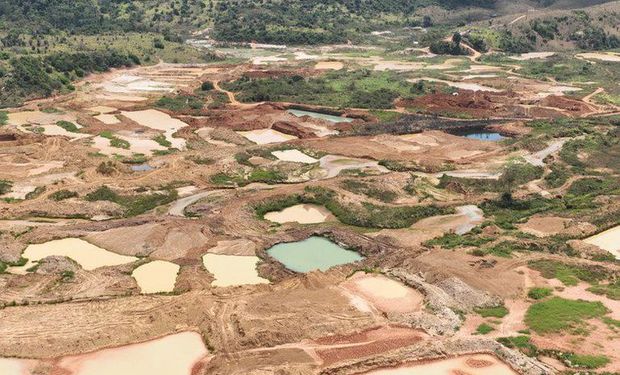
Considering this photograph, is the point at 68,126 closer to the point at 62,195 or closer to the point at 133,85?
the point at 62,195

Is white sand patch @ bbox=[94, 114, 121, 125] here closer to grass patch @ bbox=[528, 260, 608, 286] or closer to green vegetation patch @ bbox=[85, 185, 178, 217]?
green vegetation patch @ bbox=[85, 185, 178, 217]

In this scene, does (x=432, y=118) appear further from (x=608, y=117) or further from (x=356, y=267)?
(x=356, y=267)

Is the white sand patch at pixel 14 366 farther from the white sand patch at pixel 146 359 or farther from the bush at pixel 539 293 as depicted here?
the bush at pixel 539 293

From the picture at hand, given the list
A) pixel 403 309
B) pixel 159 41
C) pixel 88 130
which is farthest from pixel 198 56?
pixel 403 309

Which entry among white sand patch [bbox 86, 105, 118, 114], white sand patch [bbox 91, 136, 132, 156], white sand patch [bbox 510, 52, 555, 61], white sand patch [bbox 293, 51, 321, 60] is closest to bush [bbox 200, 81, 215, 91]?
white sand patch [bbox 86, 105, 118, 114]

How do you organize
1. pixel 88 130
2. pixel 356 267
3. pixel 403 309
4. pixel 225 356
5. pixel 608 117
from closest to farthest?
pixel 225 356 < pixel 403 309 < pixel 356 267 < pixel 88 130 < pixel 608 117

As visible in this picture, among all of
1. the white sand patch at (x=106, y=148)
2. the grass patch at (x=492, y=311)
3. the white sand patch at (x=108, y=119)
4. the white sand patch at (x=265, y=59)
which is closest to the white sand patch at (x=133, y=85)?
the white sand patch at (x=108, y=119)
